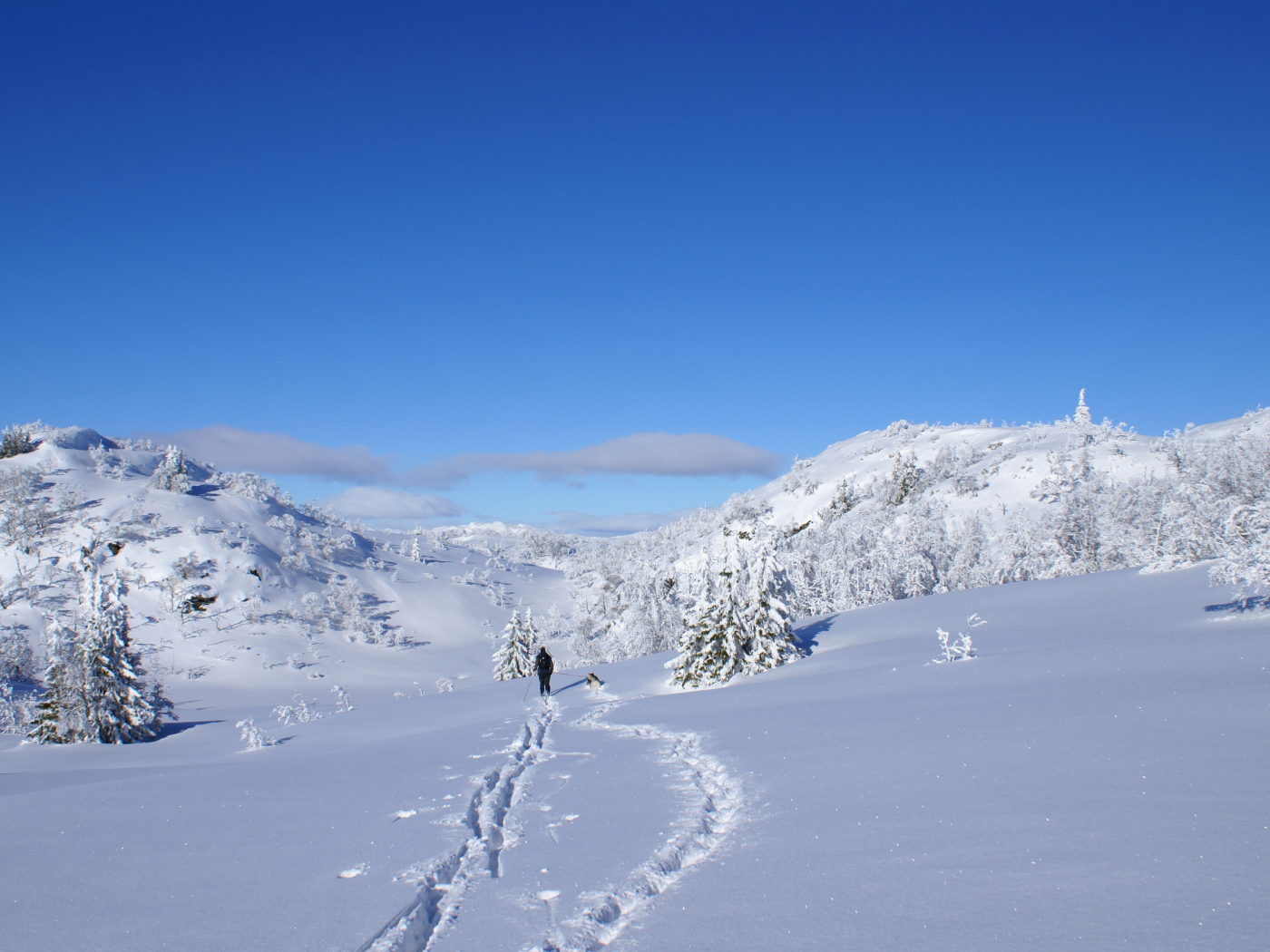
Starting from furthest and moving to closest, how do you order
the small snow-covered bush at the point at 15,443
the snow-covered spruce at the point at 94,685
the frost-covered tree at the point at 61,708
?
the small snow-covered bush at the point at 15,443, the snow-covered spruce at the point at 94,685, the frost-covered tree at the point at 61,708

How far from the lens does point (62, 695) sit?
73.9ft

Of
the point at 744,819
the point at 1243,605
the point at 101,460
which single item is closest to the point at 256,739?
the point at 744,819

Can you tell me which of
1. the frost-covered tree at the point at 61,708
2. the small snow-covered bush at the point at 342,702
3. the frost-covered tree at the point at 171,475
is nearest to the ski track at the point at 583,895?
the small snow-covered bush at the point at 342,702

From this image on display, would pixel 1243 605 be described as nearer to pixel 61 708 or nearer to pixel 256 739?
pixel 256 739

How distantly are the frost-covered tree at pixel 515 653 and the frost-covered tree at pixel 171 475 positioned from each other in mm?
64427

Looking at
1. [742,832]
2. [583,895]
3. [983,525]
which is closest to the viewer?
[583,895]

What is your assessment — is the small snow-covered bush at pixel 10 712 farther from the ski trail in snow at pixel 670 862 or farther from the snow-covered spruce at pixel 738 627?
the ski trail in snow at pixel 670 862

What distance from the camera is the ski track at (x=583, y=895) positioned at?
151 inches

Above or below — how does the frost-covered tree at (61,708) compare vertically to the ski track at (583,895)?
below

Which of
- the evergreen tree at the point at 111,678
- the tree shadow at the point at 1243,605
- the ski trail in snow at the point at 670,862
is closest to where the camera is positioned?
the ski trail in snow at the point at 670,862

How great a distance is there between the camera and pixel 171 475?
274 feet

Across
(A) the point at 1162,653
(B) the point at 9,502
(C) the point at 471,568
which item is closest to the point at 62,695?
(A) the point at 1162,653

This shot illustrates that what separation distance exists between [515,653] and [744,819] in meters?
36.2

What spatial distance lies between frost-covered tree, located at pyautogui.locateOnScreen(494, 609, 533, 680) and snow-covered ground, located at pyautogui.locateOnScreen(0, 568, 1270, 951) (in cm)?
2930
